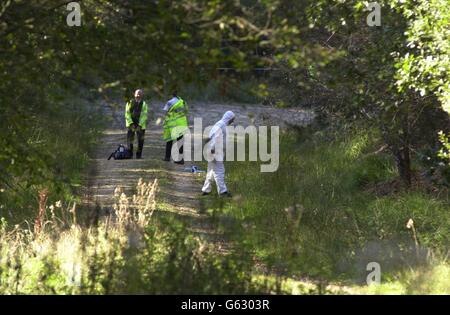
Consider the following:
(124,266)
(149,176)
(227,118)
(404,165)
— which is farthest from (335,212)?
(124,266)

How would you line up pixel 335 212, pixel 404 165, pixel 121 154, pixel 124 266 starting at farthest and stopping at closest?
1. pixel 121 154
2. pixel 404 165
3. pixel 335 212
4. pixel 124 266

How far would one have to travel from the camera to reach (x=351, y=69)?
13.4 m

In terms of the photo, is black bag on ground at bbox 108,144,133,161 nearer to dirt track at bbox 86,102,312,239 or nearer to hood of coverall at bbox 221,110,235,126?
dirt track at bbox 86,102,312,239

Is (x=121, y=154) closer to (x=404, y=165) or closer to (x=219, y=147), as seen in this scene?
(x=219, y=147)

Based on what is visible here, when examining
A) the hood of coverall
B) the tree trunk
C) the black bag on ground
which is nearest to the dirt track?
the black bag on ground

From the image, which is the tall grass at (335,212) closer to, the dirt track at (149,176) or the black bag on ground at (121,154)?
the dirt track at (149,176)

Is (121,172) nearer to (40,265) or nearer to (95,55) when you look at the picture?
(40,265)

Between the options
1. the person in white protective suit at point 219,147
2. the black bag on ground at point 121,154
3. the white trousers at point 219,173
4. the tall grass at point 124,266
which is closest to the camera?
the tall grass at point 124,266

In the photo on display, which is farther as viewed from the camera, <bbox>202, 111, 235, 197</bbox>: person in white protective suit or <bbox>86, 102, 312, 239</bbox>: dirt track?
<bbox>202, 111, 235, 197</bbox>: person in white protective suit

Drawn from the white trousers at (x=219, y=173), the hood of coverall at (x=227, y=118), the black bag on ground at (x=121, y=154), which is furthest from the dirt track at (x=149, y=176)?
the hood of coverall at (x=227, y=118)

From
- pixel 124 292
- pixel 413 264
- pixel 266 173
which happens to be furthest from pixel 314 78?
pixel 124 292

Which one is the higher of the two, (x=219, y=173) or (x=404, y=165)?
(x=404, y=165)

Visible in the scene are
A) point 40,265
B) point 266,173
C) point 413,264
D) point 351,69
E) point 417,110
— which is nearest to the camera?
point 40,265
